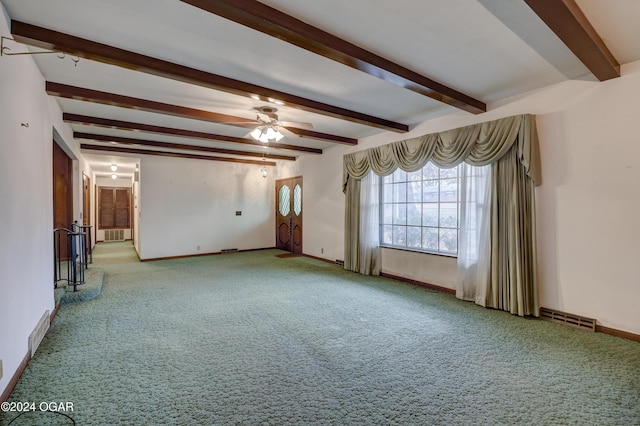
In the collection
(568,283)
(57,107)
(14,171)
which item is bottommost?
(568,283)

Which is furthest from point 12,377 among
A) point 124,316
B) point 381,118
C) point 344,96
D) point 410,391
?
point 381,118

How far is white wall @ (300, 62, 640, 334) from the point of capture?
283cm

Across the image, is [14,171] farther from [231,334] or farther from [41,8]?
[231,334]

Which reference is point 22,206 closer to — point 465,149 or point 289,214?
point 465,149

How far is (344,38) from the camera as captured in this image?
2.39 metres

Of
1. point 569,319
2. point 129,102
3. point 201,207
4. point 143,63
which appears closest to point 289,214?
point 201,207

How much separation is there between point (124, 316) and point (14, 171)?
195 cm

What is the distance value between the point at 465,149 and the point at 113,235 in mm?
11850

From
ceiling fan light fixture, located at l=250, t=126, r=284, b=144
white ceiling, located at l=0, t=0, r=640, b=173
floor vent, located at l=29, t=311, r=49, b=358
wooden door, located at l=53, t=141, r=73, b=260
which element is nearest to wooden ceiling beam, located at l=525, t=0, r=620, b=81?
white ceiling, located at l=0, t=0, r=640, b=173

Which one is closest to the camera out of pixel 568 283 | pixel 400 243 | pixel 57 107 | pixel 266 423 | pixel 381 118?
pixel 266 423

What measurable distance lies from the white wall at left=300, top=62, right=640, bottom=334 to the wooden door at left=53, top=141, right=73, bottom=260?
6.94 metres

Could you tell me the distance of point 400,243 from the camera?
17.2ft

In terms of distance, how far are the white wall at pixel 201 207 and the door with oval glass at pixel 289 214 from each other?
24cm

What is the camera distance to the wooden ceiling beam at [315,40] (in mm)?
1851
